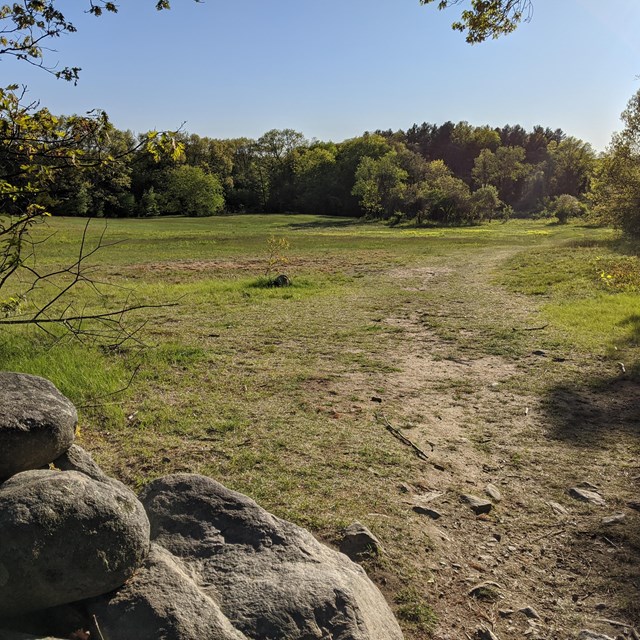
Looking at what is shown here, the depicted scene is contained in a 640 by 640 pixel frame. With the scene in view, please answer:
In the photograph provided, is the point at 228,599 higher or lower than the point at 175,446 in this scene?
higher

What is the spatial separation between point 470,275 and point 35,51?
21466mm

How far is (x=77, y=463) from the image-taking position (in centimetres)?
374

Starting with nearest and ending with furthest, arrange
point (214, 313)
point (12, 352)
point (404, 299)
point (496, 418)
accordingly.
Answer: point (496, 418) → point (12, 352) → point (214, 313) → point (404, 299)

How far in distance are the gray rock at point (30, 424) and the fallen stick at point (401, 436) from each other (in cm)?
400

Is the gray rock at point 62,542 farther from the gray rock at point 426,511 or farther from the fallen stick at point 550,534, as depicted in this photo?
the fallen stick at point 550,534

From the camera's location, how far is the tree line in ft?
258

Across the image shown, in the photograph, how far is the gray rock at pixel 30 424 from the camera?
3.25 meters

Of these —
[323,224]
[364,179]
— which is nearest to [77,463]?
[323,224]

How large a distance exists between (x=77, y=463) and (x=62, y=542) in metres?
1.23

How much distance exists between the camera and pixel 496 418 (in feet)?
25.1

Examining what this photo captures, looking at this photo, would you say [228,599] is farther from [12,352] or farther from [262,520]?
[12,352]

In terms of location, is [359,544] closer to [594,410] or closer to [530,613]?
[530,613]

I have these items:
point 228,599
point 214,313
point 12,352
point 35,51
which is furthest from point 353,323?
point 228,599

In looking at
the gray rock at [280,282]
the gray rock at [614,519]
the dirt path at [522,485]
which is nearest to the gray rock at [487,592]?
the dirt path at [522,485]
